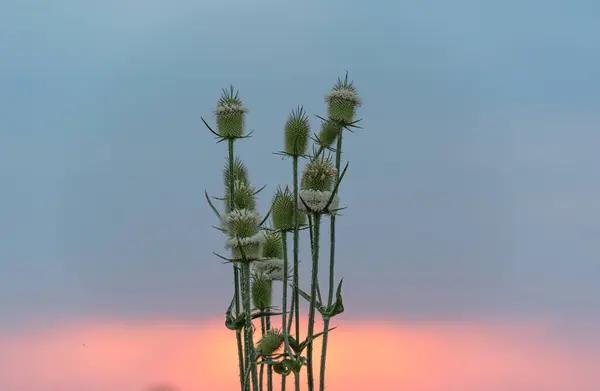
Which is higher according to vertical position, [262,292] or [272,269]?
[272,269]

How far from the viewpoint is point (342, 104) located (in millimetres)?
5465

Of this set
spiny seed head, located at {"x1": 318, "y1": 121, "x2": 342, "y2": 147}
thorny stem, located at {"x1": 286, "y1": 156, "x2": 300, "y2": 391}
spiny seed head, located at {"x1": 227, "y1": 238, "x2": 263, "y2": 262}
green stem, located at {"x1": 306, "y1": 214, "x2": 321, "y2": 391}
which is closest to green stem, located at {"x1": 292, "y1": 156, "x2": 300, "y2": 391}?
thorny stem, located at {"x1": 286, "y1": 156, "x2": 300, "y2": 391}

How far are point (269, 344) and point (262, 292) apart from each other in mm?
466

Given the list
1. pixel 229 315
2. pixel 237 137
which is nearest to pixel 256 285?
pixel 229 315

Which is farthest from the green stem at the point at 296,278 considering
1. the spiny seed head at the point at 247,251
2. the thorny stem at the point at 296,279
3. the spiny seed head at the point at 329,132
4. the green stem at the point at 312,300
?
the spiny seed head at the point at 329,132

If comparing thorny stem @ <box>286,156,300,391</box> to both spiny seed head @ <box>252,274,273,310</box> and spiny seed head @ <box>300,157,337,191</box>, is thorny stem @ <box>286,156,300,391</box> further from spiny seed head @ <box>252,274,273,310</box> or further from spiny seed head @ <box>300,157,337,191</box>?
spiny seed head @ <box>252,274,273,310</box>

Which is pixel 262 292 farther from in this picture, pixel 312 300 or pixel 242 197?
pixel 242 197

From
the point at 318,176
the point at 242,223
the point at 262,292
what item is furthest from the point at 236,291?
the point at 318,176

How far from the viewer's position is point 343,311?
207 inches

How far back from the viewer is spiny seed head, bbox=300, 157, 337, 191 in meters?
5.01

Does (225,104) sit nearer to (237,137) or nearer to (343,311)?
(237,137)

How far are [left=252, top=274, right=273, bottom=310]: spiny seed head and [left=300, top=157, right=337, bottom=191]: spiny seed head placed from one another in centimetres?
80

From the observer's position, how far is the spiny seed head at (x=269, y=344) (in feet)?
16.5

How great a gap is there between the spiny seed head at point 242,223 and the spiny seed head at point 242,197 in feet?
0.36
